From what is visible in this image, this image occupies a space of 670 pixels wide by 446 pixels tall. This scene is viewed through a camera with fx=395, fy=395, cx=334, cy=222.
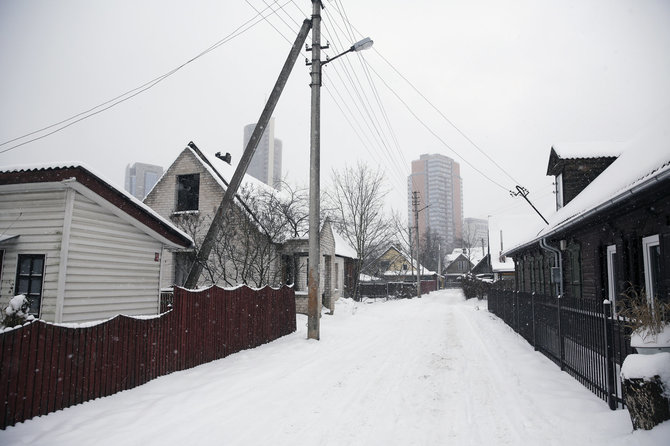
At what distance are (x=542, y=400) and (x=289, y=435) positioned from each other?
357cm

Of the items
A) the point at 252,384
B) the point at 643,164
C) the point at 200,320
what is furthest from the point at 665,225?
the point at 200,320

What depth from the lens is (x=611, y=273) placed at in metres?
9.30

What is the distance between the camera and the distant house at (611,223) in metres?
6.46

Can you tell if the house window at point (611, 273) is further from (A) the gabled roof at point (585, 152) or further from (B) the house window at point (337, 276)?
(B) the house window at point (337, 276)

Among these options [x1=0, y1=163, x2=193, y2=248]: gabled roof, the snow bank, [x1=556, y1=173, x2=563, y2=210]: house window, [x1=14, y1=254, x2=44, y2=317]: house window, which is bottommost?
the snow bank

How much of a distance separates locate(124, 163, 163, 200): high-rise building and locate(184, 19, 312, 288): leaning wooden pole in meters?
83.9

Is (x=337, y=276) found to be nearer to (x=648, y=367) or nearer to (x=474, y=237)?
(x=648, y=367)

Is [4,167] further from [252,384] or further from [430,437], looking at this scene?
[430,437]

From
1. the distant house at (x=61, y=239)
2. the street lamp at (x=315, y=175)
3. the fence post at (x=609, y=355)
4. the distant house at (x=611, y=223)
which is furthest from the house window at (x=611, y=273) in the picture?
the distant house at (x=61, y=239)

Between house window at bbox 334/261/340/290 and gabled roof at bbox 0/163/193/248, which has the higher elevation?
gabled roof at bbox 0/163/193/248

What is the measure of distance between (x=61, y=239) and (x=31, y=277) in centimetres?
105

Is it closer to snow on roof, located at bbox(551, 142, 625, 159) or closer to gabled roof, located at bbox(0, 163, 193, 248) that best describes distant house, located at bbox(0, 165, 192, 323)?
gabled roof, located at bbox(0, 163, 193, 248)

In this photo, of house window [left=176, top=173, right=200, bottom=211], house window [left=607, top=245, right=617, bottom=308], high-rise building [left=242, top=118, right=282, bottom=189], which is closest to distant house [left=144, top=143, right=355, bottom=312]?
house window [left=176, top=173, right=200, bottom=211]

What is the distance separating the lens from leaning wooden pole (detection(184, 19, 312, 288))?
942cm
